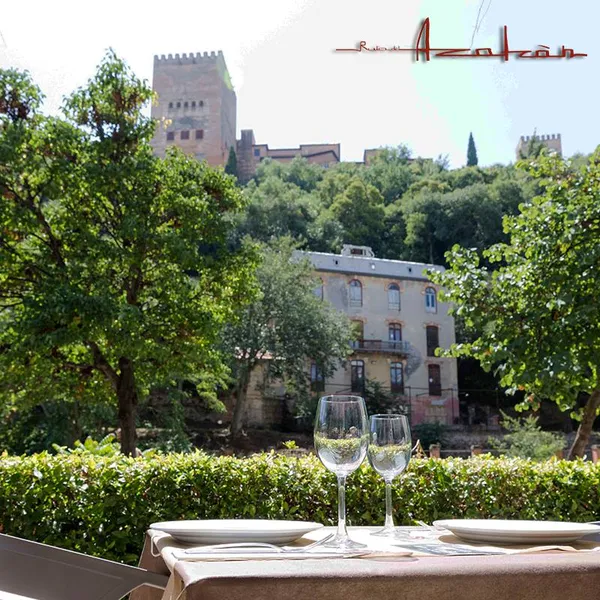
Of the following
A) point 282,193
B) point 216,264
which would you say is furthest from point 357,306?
point 216,264

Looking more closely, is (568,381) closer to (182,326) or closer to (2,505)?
(2,505)

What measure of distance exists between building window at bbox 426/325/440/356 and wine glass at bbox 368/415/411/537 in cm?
3072

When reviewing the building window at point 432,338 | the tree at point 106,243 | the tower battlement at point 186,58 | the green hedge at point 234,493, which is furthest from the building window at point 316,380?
the tower battlement at point 186,58

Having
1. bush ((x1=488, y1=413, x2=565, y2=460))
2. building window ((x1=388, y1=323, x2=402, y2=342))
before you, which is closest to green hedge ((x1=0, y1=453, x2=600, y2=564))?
bush ((x1=488, y1=413, x2=565, y2=460))

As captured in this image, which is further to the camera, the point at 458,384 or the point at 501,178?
the point at 501,178

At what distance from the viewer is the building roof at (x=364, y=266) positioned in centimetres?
3177

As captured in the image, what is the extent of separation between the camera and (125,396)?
10297mm

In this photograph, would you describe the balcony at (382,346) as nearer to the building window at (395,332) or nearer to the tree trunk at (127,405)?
the building window at (395,332)

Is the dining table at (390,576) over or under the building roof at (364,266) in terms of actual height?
under

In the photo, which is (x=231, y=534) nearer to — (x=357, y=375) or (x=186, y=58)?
(x=357, y=375)

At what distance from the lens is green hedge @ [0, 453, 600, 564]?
4023 mm

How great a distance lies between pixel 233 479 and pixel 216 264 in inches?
288

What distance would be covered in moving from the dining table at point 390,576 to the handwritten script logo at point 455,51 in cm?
420

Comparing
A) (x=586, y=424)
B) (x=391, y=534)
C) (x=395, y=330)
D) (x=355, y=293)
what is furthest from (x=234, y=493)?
(x=395, y=330)
